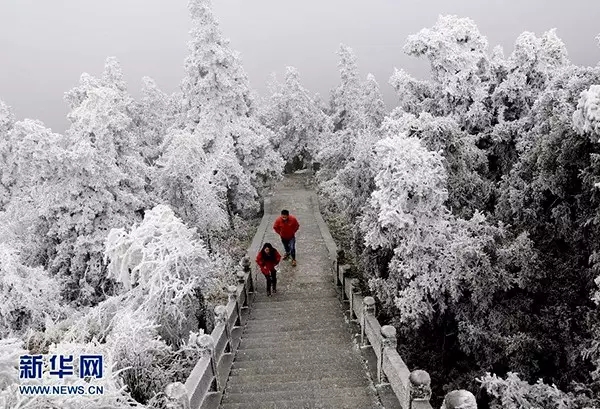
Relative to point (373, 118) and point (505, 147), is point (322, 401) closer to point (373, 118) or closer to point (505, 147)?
point (505, 147)

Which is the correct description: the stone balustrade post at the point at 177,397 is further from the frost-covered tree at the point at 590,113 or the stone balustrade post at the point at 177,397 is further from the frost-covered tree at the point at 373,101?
the frost-covered tree at the point at 373,101

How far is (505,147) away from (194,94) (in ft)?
50.1

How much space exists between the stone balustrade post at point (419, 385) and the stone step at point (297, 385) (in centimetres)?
186

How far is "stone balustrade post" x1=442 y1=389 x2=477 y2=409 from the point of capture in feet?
19.5

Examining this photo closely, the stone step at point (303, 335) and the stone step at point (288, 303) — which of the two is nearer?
the stone step at point (303, 335)

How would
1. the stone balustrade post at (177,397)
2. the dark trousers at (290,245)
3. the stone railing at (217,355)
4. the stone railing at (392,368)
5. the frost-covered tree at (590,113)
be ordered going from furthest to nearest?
1. the dark trousers at (290,245)
2. the frost-covered tree at (590,113)
3. the stone railing at (217,355)
4. the stone balustrade post at (177,397)
5. the stone railing at (392,368)

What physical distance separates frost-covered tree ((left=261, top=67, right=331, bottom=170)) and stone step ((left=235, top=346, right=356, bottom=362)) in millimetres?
27405

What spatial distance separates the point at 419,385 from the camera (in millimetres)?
7059

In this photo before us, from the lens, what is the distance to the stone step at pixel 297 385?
8.84 meters

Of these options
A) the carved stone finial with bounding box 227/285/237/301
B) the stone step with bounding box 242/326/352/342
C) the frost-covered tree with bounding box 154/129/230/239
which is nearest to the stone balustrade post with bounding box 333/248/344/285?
the stone step with bounding box 242/326/352/342

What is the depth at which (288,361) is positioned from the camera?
9953mm

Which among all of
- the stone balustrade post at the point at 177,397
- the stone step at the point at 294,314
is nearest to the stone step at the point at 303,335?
the stone step at the point at 294,314

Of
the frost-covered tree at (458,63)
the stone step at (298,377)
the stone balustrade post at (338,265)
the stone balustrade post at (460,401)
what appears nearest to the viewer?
the stone balustrade post at (460,401)

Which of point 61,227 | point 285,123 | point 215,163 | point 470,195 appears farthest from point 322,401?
point 285,123
